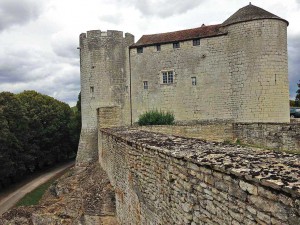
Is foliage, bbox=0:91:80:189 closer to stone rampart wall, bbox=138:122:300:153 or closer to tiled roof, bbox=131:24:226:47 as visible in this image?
tiled roof, bbox=131:24:226:47

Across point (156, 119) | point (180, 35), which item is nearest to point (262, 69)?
point (180, 35)

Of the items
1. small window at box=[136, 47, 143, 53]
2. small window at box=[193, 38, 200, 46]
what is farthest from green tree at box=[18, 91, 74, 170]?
small window at box=[193, 38, 200, 46]

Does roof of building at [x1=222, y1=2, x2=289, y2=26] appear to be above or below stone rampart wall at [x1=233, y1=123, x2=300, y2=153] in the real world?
above

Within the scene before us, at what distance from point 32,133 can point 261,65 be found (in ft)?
75.0

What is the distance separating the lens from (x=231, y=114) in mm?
23047

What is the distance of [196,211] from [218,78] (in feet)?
65.9

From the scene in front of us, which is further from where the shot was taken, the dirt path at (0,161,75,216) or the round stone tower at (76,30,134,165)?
the round stone tower at (76,30,134,165)

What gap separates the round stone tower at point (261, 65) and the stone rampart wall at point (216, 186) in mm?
16360

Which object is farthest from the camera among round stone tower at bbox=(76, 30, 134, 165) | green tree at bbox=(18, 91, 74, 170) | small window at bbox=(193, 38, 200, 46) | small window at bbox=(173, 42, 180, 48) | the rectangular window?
green tree at bbox=(18, 91, 74, 170)

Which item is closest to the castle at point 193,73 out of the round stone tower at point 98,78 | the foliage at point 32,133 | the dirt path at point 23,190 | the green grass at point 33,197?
the round stone tower at point 98,78

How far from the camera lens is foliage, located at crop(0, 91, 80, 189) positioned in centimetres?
2772

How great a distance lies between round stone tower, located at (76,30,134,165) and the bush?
1828 millimetres

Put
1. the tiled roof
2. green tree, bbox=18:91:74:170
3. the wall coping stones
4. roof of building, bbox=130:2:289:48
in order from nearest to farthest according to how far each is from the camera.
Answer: the wall coping stones
roof of building, bbox=130:2:289:48
the tiled roof
green tree, bbox=18:91:74:170

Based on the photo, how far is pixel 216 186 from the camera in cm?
366
